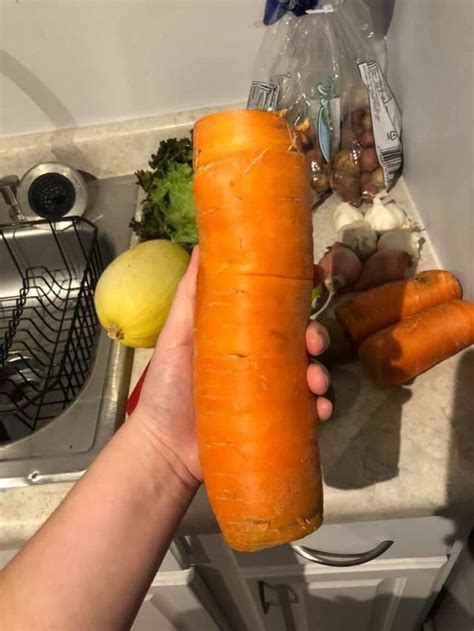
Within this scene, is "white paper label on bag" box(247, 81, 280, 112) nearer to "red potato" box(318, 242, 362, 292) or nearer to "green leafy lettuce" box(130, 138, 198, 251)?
"green leafy lettuce" box(130, 138, 198, 251)

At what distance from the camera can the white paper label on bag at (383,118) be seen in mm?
909

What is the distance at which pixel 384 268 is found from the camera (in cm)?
81

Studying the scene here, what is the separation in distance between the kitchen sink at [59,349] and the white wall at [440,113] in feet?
1.77

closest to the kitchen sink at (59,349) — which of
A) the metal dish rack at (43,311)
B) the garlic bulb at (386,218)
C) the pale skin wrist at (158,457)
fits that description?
the metal dish rack at (43,311)

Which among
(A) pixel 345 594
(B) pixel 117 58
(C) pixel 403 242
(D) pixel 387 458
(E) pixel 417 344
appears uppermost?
(B) pixel 117 58

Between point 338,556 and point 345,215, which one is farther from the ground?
point 345,215

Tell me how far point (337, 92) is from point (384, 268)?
1.14 feet

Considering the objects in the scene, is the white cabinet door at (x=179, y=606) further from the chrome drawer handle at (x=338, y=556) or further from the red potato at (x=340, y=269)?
the red potato at (x=340, y=269)

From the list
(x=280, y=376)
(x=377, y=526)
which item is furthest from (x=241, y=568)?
(x=280, y=376)

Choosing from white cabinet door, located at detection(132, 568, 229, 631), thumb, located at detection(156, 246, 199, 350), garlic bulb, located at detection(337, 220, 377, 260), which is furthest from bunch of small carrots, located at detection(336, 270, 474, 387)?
white cabinet door, located at detection(132, 568, 229, 631)

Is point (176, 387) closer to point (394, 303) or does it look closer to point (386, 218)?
point (394, 303)

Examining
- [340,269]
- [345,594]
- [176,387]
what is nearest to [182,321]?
[176,387]

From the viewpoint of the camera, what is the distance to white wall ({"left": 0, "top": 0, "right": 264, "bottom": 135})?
0.97 metres

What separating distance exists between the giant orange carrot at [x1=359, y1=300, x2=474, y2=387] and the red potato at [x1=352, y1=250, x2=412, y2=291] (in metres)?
0.12
